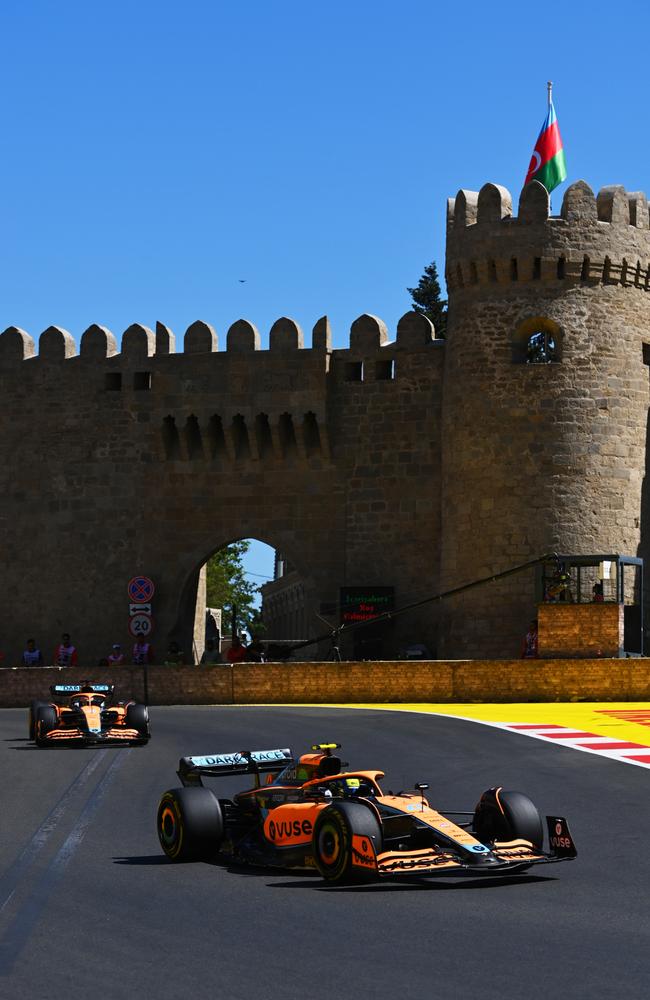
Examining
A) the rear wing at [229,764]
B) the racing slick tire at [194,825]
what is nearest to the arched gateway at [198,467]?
the rear wing at [229,764]

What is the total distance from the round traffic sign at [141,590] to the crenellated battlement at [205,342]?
219 inches

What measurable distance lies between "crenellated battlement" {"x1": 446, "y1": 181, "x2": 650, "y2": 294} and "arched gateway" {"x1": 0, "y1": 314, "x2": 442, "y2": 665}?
2711 millimetres

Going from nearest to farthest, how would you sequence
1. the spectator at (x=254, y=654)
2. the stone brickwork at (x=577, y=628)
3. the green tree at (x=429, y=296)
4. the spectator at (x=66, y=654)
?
the stone brickwork at (x=577, y=628) < the spectator at (x=254, y=654) < the spectator at (x=66, y=654) < the green tree at (x=429, y=296)

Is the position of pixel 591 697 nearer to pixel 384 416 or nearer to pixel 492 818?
pixel 384 416

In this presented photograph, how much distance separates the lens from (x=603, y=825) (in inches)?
512

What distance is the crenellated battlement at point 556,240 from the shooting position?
3544 cm

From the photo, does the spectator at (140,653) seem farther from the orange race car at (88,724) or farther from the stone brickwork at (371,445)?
the orange race car at (88,724)

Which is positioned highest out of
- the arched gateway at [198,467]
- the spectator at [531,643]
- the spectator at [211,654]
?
the arched gateway at [198,467]

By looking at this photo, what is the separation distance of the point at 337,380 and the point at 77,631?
339 inches

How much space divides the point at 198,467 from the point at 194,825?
94.4ft

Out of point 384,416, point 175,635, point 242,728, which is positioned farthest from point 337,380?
point 242,728

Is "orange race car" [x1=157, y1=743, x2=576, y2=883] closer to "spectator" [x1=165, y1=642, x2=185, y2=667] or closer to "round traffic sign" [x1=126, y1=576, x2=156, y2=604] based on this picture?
"spectator" [x1=165, y1=642, x2=185, y2=667]

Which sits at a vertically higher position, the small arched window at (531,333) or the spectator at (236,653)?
the small arched window at (531,333)

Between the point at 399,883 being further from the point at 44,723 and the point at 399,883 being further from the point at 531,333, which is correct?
the point at 531,333
